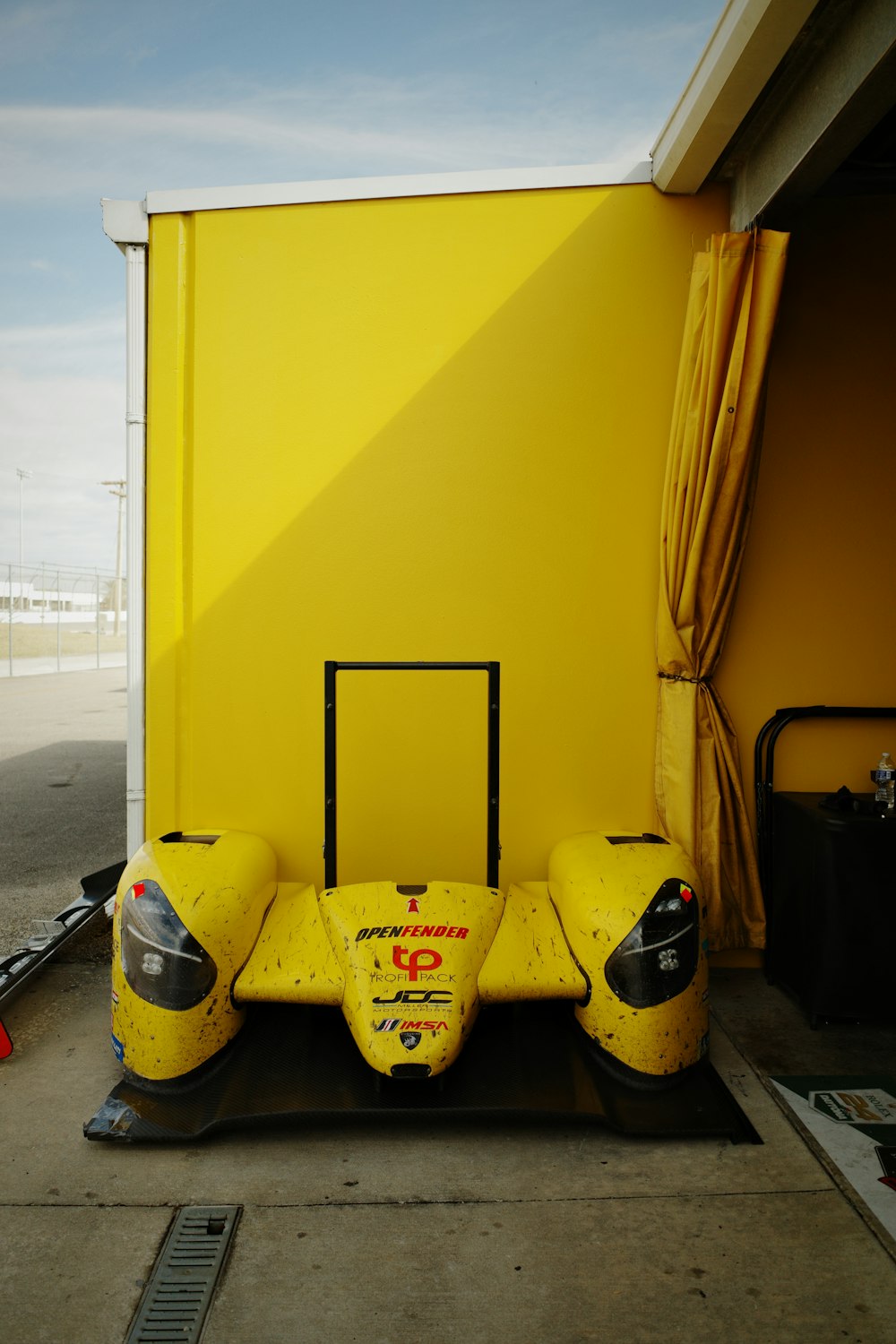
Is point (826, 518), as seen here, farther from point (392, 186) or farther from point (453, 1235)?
point (453, 1235)

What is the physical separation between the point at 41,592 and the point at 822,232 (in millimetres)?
20920

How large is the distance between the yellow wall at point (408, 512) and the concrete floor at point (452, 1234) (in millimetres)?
1123

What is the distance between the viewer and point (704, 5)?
7.38 feet

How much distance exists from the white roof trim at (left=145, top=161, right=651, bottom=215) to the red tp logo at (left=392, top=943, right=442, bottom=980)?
8.19 ft

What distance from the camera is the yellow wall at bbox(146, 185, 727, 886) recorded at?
2.90 meters

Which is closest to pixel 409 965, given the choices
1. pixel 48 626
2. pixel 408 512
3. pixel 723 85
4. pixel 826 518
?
pixel 408 512

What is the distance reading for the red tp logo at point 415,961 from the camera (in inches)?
82.0

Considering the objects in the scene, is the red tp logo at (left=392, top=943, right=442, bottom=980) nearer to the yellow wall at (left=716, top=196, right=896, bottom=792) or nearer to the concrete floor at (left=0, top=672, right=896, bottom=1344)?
the concrete floor at (left=0, top=672, right=896, bottom=1344)

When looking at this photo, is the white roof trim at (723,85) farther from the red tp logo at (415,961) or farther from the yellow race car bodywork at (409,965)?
the red tp logo at (415,961)

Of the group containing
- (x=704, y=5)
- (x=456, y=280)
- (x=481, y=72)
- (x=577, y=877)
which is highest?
(x=481, y=72)

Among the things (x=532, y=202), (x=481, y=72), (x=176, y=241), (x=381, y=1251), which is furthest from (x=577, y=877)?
(x=481, y=72)

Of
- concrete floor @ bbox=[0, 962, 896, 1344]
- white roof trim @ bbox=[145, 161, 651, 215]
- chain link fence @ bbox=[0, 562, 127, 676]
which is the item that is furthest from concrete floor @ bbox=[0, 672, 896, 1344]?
chain link fence @ bbox=[0, 562, 127, 676]

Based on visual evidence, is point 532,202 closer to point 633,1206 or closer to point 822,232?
point 822,232

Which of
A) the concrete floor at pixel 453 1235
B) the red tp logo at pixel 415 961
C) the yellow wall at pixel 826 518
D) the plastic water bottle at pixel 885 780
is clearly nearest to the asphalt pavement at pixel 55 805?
the concrete floor at pixel 453 1235
